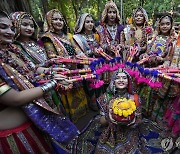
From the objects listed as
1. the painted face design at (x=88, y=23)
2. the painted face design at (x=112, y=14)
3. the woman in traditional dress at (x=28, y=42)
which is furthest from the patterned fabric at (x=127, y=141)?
the painted face design at (x=112, y=14)

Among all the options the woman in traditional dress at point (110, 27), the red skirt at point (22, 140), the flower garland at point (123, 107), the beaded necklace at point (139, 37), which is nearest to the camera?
the red skirt at point (22, 140)

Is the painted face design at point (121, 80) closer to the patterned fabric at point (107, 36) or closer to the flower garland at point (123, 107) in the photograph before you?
the flower garland at point (123, 107)

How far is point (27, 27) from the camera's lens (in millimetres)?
2434

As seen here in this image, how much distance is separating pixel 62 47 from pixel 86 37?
608 millimetres

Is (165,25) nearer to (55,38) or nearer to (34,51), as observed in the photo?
(55,38)

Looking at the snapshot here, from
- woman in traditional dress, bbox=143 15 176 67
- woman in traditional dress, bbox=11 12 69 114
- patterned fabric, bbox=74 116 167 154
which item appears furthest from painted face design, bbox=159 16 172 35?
woman in traditional dress, bbox=11 12 69 114

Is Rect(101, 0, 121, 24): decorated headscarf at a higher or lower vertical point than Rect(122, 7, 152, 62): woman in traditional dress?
higher

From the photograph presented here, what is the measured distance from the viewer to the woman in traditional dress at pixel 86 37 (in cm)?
316

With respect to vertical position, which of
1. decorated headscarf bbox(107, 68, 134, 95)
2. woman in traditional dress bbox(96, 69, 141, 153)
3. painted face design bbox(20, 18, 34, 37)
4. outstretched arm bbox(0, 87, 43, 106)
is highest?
painted face design bbox(20, 18, 34, 37)

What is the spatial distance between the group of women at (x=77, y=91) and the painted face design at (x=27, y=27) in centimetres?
1

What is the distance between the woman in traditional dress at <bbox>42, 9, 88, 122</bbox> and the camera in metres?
2.85

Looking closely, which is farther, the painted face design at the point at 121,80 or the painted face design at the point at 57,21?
the painted face design at the point at 57,21

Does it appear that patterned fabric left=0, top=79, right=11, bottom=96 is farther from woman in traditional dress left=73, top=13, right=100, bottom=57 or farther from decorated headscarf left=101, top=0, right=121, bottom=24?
decorated headscarf left=101, top=0, right=121, bottom=24

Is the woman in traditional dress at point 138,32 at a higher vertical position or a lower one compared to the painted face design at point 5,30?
lower
